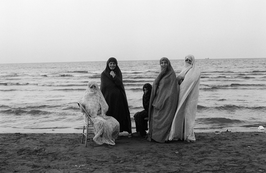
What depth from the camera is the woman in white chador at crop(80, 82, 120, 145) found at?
476cm

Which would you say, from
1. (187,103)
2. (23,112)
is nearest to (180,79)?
(187,103)

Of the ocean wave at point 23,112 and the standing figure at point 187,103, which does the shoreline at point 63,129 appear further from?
the ocean wave at point 23,112

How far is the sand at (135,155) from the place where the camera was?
3721mm

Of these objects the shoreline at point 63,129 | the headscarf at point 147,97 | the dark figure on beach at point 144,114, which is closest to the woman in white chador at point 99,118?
the dark figure on beach at point 144,114

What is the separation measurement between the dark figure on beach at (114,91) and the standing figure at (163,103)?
583mm

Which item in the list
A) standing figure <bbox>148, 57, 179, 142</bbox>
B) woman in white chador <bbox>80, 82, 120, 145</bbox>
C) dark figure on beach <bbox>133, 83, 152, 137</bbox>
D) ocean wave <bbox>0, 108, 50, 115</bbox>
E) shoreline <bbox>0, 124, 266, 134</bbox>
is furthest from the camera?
ocean wave <bbox>0, 108, 50, 115</bbox>

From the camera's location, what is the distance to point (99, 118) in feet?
15.7

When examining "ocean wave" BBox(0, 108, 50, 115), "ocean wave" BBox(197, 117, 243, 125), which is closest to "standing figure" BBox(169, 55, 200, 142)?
"ocean wave" BBox(197, 117, 243, 125)

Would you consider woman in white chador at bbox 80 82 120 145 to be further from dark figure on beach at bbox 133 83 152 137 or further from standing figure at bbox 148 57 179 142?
standing figure at bbox 148 57 179 142

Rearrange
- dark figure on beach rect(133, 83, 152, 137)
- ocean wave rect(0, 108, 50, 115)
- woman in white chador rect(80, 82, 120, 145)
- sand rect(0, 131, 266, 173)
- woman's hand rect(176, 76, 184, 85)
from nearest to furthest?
1. sand rect(0, 131, 266, 173)
2. woman in white chador rect(80, 82, 120, 145)
3. woman's hand rect(176, 76, 184, 85)
4. dark figure on beach rect(133, 83, 152, 137)
5. ocean wave rect(0, 108, 50, 115)

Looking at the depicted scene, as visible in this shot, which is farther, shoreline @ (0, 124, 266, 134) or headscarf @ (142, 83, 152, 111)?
shoreline @ (0, 124, 266, 134)

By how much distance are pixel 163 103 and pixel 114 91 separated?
96 cm

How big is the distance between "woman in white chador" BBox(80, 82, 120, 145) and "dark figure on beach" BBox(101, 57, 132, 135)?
317 mm

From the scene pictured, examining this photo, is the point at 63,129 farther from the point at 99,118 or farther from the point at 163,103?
the point at 163,103
